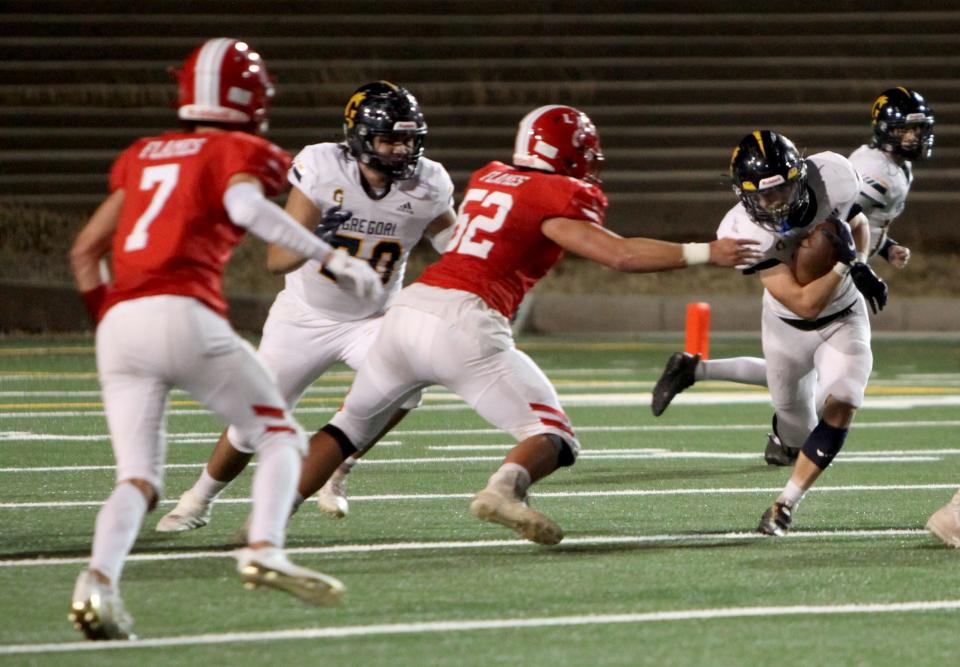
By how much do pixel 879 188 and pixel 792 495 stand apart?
10.7 feet

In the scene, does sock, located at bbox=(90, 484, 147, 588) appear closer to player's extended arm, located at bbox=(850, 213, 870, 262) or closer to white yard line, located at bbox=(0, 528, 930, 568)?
white yard line, located at bbox=(0, 528, 930, 568)

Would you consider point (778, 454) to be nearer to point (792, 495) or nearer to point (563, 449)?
point (792, 495)

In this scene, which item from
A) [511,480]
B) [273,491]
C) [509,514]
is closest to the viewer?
[273,491]

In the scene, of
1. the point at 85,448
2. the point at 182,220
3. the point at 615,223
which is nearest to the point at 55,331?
the point at 615,223

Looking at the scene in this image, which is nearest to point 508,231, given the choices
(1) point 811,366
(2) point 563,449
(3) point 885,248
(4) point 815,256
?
(2) point 563,449

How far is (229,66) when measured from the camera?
180 inches

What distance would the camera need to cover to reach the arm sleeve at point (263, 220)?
4320 mm

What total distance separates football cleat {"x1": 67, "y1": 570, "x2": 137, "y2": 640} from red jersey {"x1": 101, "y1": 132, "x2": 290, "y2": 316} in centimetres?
73

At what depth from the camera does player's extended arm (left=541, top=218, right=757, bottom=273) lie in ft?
17.2

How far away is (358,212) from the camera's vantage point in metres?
6.39

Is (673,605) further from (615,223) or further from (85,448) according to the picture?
(615,223)

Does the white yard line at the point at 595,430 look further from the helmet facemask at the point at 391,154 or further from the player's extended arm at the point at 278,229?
the player's extended arm at the point at 278,229

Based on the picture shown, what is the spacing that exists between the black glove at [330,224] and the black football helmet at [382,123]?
13.9 inches

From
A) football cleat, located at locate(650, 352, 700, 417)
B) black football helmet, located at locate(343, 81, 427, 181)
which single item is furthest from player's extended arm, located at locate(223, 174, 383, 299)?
football cleat, located at locate(650, 352, 700, 417)
